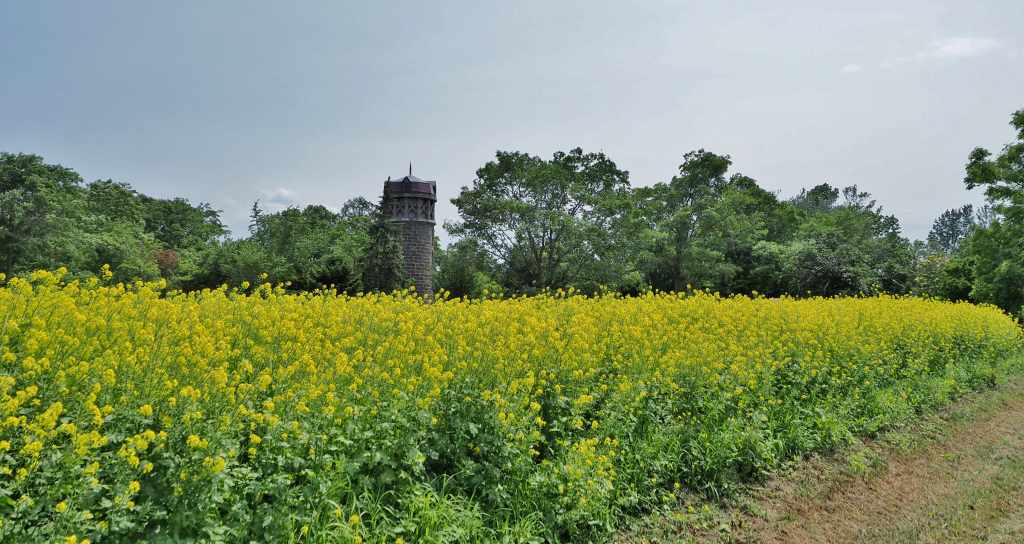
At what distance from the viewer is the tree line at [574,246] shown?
20375 mm

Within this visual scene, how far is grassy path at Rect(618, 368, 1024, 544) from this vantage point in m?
4.21

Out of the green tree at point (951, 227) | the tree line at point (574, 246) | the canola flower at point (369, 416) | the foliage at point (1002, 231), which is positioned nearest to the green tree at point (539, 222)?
the tree line at point (574, 246)

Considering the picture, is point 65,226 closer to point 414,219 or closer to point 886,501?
point 414,219

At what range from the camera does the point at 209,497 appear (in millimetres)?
2648

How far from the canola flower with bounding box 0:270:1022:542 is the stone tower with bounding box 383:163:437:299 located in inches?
602

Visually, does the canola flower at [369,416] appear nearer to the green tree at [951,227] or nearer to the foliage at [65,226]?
the foliage at [65,226]

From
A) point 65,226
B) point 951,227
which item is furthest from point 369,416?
point 951,227

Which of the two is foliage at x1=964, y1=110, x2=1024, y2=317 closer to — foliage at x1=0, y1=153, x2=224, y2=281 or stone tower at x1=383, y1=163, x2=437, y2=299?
stone tower at x1=383, y1=163, x2=437, y2=299

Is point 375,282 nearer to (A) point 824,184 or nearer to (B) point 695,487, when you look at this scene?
(B) point 695,487

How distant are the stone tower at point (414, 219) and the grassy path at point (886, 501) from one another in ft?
57.5

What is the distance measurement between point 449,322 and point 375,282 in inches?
601

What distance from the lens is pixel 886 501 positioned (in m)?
4.82

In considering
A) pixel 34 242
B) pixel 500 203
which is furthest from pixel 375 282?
pixel 34 242

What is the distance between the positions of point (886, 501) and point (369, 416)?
4.38 metres
